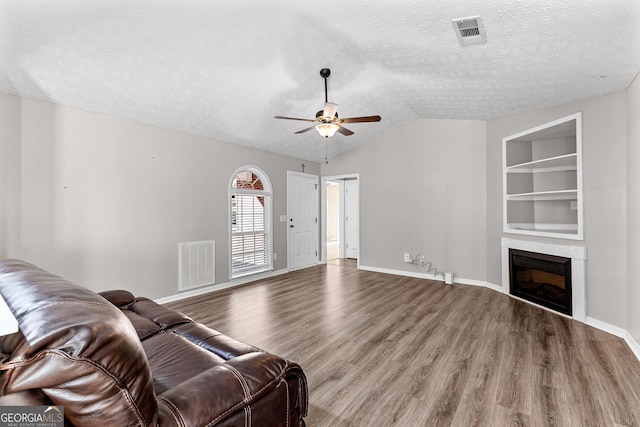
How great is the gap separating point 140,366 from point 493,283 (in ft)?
17.0

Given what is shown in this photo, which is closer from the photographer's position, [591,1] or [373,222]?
[591,1]

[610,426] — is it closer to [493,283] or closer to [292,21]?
[493,283]

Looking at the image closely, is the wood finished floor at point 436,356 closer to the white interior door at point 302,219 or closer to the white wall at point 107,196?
the white wall at point 107,196

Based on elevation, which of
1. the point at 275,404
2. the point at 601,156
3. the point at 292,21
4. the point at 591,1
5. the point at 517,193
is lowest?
the point at 275,404

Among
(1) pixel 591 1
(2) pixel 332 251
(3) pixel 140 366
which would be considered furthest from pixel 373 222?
(3) pixel 140 366

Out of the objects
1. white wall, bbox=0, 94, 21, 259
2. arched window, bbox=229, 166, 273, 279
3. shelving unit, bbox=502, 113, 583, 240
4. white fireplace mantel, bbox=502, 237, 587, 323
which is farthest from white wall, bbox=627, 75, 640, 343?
white wall, bbox=0, 94, 21, 259

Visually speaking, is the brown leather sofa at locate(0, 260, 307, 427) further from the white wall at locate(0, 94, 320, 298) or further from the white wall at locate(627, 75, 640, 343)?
the white wall at locate(627, 75, 640, 343)

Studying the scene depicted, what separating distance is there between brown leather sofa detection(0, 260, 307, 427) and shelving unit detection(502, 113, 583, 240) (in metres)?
3.99

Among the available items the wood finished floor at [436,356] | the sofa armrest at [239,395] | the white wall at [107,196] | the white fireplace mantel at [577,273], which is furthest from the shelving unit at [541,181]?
the white wall at [107,196]

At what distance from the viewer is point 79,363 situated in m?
0.74

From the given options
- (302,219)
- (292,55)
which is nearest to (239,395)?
(292,55)

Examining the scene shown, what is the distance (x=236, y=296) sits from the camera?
4.49m

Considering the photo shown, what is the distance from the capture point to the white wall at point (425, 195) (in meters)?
5.09

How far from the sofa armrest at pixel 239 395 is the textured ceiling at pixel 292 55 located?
2.59m
